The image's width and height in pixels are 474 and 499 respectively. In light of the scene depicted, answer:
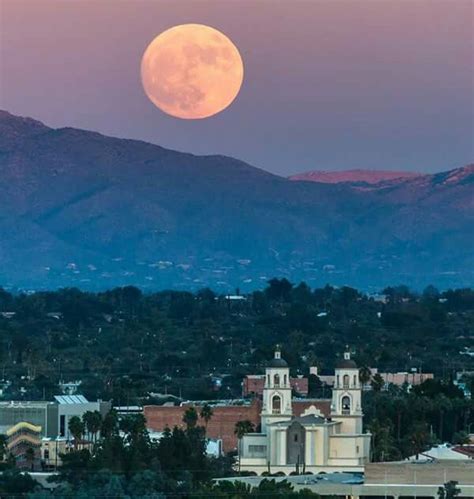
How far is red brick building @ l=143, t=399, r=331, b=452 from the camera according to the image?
97125mm

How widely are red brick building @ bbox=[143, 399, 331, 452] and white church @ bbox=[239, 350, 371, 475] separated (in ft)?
21.1

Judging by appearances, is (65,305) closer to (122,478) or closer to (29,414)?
(29,414)

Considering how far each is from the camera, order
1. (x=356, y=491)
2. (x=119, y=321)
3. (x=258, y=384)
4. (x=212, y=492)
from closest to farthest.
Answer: (x=212, y=492)
(x=356, y=491)
(x=258, y=384)
(x=119, y=321)

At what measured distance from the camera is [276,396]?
89.4 metres

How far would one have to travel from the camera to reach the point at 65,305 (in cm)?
17912

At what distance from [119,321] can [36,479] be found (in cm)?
9603

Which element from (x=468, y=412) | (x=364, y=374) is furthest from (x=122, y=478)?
(x=364, y=374)

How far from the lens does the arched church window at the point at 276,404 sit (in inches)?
3497

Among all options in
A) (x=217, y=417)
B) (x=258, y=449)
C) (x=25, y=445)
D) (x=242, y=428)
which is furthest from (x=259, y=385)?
(x=258, y=449)

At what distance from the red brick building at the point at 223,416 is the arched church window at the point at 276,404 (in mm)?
6769

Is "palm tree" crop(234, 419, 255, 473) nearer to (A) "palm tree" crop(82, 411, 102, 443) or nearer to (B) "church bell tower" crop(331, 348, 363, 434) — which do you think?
(B) "church bell tower" crop(331, 348, 363, 434)

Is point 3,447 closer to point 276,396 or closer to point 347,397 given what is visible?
point 276,396

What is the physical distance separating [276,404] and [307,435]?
3.62m

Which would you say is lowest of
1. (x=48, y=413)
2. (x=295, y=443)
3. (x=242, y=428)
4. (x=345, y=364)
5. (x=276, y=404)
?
(x=295, y=443)
